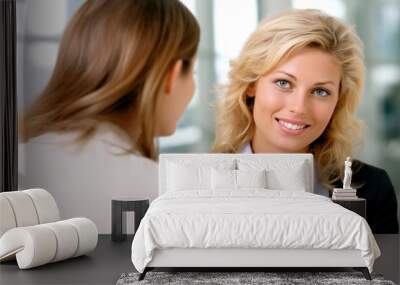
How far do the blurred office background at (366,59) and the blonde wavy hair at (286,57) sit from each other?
3.6 inches

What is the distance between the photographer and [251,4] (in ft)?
21.4

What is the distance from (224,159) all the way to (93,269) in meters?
1.88

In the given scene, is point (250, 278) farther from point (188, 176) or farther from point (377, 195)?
point (377, 195)

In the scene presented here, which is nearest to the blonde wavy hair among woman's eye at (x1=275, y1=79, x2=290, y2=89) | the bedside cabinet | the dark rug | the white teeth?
woman's eye at (x1=275, y1=79, x2=290, y2=89)

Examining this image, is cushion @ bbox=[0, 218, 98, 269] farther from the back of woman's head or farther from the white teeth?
the white teeth

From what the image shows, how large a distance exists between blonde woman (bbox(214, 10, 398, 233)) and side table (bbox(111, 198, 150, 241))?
0.94 m

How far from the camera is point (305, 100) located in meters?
6.22

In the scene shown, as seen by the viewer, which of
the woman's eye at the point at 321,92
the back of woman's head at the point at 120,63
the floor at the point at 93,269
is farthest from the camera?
the back of woman's head at the point at 120,63

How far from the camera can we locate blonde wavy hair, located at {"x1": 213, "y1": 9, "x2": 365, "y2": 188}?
6305 mm

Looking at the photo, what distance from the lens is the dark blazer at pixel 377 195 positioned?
21.3ft

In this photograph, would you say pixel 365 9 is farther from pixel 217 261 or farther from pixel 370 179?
pixel 217 261

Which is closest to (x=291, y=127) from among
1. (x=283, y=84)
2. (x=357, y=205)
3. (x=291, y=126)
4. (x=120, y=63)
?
(x=291, y=126)

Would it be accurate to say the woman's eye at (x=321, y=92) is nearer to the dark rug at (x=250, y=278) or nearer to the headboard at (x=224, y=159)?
the headboard at (x=224, y=159)

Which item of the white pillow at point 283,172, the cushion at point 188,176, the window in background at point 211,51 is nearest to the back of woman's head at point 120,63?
the window in background at point 211,51
